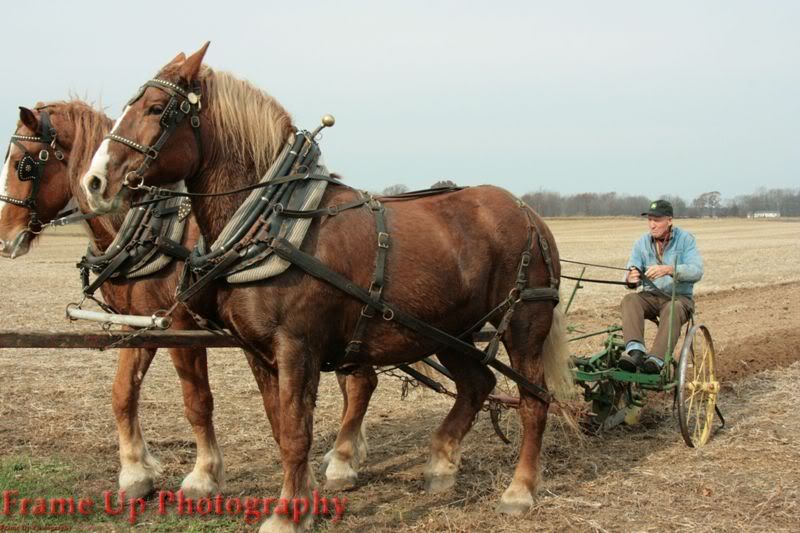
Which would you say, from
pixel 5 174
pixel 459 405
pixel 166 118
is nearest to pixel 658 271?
pixel 459 405

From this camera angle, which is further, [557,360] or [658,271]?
[658,271]

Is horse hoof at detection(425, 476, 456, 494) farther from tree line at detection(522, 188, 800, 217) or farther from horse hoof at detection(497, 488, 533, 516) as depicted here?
tree line at detection(522, 188, 800, 217)

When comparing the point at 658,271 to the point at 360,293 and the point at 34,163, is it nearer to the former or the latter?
the point at 360,293

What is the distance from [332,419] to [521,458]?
8.61ft

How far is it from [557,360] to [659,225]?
198cm

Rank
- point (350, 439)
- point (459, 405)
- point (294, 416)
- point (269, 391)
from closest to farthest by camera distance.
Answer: point (294, 416), point (269, 391), point (459, 405), point (350, 439)

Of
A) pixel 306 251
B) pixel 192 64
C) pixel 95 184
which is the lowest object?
pixel 306 251

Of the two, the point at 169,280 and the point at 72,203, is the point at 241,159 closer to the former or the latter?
the point at 169,280

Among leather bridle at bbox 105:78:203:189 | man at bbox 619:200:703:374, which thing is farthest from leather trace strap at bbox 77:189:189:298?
man at bbox 619:200:703:374

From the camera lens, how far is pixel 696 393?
6.36 metres

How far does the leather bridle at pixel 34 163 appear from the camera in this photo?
4.95 meters

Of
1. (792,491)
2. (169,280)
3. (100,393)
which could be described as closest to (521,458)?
(792,491)

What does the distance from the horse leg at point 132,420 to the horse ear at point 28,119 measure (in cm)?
162

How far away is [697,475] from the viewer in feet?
17.3
